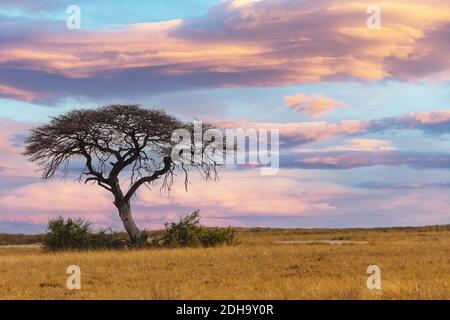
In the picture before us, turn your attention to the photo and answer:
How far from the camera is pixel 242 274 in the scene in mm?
21125

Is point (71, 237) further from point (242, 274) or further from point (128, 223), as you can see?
point (242, 274)

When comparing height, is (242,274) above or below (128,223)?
below

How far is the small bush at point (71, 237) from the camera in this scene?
3688 cm

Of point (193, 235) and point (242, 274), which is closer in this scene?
point (242, 274)

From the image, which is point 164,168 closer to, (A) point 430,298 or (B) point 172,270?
(B) point 172,270

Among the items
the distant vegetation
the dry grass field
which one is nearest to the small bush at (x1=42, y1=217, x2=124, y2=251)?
the distant vegetation

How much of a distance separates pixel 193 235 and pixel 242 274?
52.3ft

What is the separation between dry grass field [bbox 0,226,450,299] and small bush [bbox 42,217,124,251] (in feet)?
25.0

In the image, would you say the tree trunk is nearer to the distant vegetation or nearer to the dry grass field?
the distant vegetation

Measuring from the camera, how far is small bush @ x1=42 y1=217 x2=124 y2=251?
36.9 metres

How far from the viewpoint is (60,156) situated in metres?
39.0

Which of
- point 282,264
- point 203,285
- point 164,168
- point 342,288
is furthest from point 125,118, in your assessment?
point 342,288

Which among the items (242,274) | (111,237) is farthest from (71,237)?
(242,274)

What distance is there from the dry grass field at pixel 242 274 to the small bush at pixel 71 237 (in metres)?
7.61
